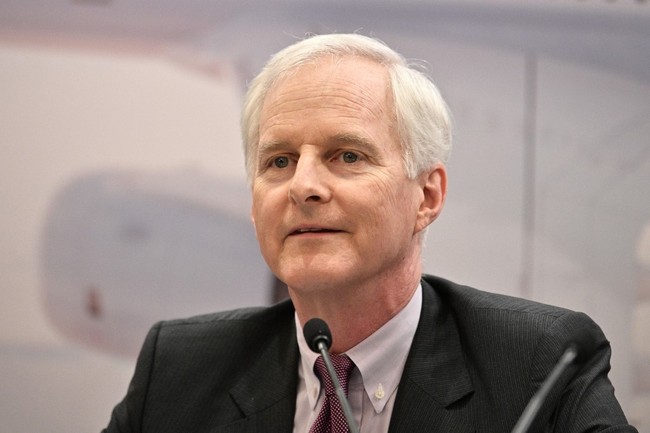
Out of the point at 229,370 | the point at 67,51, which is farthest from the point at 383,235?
the point at 67,51

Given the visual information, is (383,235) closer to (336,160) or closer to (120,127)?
(336,160)

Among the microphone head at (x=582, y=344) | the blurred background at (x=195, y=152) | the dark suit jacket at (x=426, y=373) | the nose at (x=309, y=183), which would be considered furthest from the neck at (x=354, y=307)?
the blurred background at (x=195, y=152)

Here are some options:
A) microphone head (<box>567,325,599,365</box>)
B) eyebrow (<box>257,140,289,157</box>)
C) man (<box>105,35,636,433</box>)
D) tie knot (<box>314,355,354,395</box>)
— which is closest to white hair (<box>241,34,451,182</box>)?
man (<box>105,35,636,433</box>)

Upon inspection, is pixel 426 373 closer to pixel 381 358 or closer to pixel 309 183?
pixel 381 358

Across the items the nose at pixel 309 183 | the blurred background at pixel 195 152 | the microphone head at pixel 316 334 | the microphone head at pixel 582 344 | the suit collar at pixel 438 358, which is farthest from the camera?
the blurred background at pixel 195 152

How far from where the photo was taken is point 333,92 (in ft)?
6.68

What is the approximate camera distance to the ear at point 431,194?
2.17 metres

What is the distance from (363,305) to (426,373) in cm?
22

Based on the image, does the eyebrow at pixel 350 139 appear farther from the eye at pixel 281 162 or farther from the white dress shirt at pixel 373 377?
the white dress shirt at pixel 373 377

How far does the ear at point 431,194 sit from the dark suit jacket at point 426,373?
220 mm

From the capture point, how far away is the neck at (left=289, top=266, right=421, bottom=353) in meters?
2.07

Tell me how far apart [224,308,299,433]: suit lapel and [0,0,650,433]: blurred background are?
1.11 metres

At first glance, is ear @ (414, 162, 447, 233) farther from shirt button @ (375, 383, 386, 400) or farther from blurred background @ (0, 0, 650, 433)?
blurred background @ (0, 0, 650, 433)

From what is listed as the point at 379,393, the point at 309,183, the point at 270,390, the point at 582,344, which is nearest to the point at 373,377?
the point at 379,393
